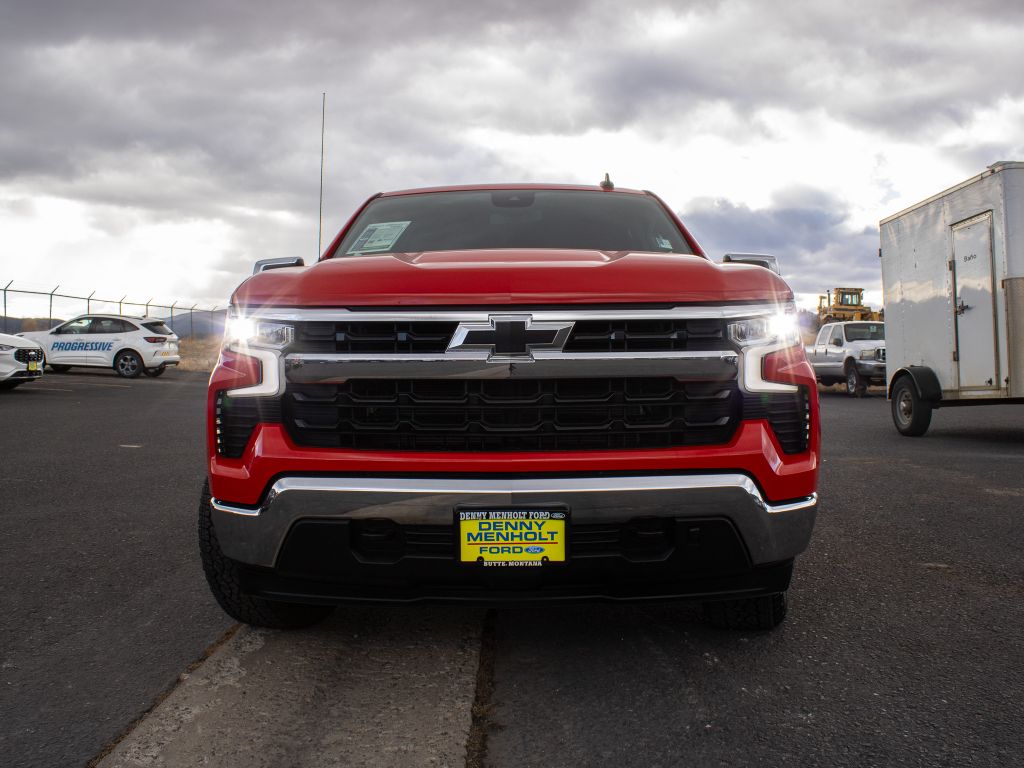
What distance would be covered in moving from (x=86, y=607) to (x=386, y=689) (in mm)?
1635

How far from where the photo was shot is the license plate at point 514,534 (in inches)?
99.8

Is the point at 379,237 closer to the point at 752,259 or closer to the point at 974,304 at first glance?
the point at 752,259

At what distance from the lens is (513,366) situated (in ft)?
8.50

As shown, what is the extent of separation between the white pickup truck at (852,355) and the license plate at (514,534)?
17257 millimetres

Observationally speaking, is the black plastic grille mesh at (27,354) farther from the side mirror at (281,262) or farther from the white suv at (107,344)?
the side mirror at (281,262)

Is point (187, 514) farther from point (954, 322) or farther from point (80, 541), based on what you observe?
point (954, 322)

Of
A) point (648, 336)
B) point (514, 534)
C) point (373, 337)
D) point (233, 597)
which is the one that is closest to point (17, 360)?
point (233, 597)

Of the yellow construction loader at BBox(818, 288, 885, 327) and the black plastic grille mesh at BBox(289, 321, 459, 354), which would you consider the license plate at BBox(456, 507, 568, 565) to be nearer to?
the black plastic grille mesh at BBox(289, 321, 459, 354)

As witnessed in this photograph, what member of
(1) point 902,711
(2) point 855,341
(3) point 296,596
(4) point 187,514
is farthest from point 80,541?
(2) point 855,341

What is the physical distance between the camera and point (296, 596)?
108 inches

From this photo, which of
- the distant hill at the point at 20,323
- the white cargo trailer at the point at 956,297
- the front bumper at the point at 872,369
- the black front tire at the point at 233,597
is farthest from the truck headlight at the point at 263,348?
the distant hill at the point at 20,323

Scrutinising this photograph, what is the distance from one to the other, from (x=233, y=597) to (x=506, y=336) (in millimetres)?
1444

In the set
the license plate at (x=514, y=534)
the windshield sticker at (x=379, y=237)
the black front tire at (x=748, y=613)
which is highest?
the windshield sticker at (x=379, y=237)

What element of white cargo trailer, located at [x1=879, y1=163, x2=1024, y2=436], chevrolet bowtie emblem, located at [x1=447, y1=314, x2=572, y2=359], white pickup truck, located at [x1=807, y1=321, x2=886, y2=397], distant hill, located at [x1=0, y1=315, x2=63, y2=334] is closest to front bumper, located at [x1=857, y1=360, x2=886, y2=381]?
white pickup truck, located at [x1=807, y1=321, x2=886, y2=397]
